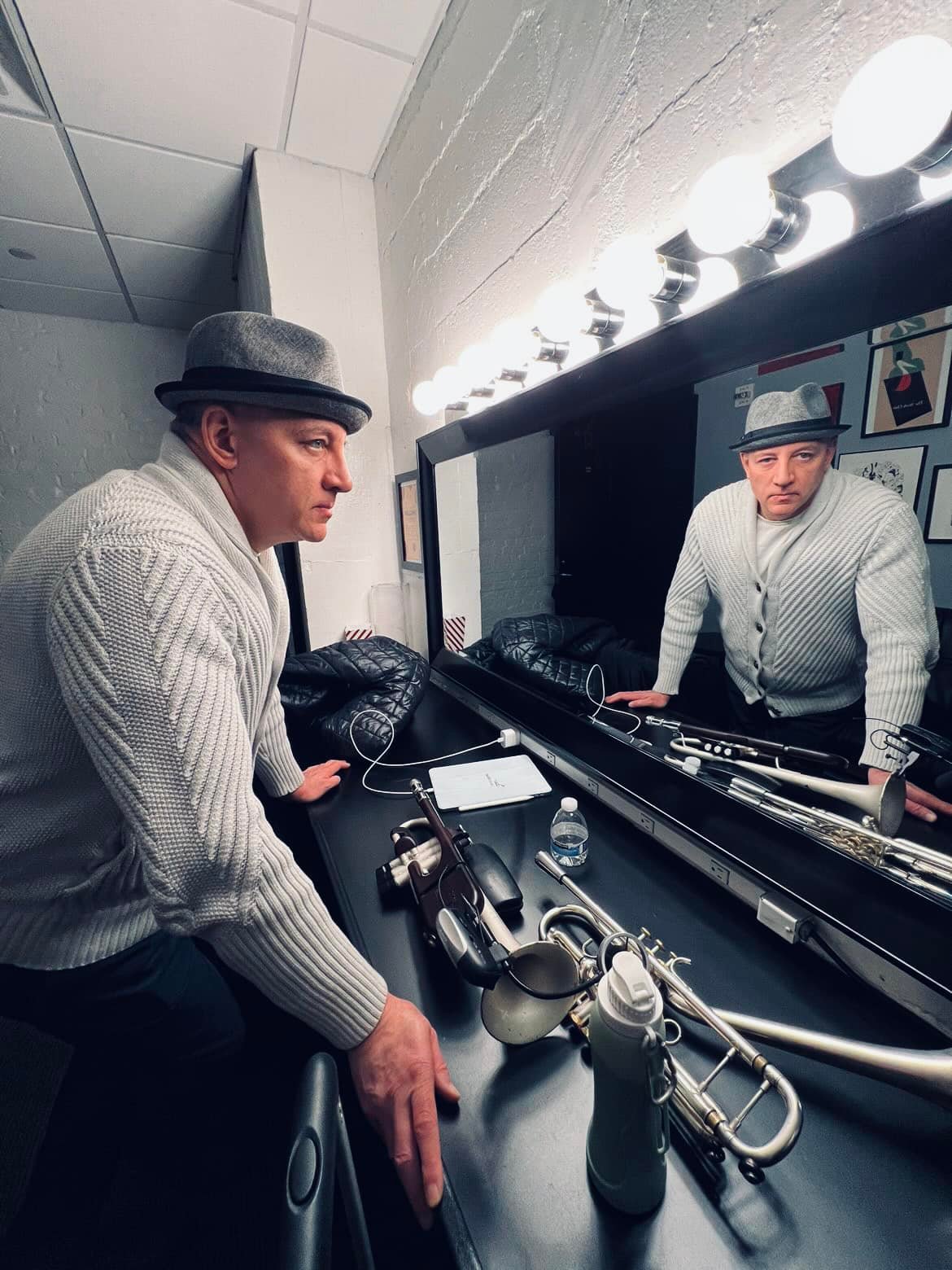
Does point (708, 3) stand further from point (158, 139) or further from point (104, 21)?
point (158, 139)

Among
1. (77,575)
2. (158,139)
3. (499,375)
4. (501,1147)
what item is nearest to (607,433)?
(499,375)

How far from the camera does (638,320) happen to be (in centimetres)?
85

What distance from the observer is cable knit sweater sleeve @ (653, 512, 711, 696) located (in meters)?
0.79

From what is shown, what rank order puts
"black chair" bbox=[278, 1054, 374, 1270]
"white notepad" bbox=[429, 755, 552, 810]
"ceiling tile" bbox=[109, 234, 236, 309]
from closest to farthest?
"black chair" bbox=[278, 1054, 374, 1270] → "white notepad" bbox=[429, 755, 552, 810] → "ceiling tile" bbox=[109, 234, 236, 309]

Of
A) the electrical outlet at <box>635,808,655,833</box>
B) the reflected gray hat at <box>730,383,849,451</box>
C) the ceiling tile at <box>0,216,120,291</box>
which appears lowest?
the electrical outlet at <box>635,808,655,833</box>

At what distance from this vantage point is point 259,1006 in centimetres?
119

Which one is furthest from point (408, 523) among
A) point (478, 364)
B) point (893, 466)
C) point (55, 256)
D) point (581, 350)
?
point (55, 256)

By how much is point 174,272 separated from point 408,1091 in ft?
11.0

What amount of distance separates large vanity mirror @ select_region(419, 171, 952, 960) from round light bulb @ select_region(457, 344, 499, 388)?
8 cm

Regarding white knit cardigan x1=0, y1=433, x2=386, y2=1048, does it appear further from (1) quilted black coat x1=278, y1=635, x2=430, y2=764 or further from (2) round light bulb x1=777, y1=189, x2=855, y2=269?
(2) round light bulb x1=777, y1=189, x2=855, y2=269

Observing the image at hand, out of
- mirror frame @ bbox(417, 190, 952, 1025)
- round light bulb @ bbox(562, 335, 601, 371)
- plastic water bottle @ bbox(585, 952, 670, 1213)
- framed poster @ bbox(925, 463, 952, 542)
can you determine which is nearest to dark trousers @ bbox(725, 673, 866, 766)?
mirror frame @ bbox(417, 190, 952, 1025)

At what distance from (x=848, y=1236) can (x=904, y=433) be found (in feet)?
2.30

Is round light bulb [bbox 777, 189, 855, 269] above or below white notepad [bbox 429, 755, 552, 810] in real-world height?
above

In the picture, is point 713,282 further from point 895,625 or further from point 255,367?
point 255,367
